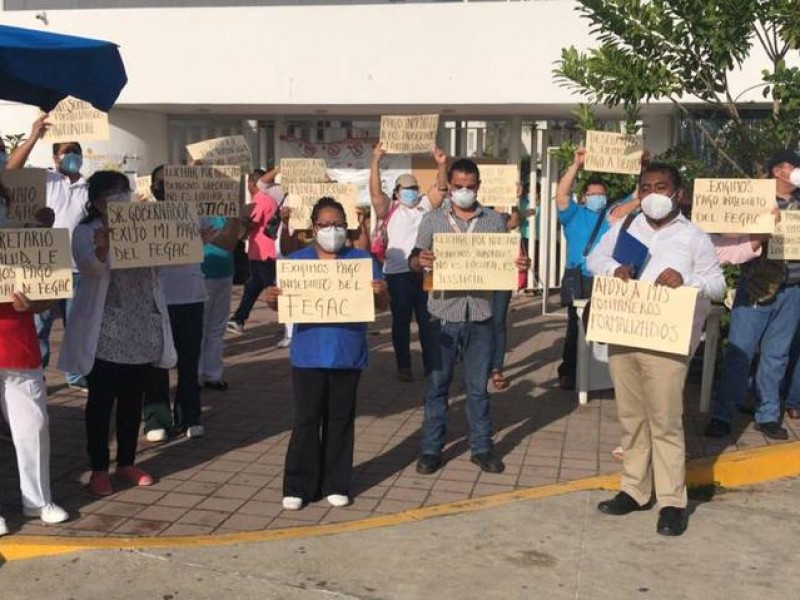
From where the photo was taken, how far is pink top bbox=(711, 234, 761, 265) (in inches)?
271

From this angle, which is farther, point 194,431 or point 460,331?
point 194,431

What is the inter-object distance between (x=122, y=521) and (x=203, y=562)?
0.75 metres

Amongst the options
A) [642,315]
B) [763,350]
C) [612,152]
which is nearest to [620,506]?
[642,315]

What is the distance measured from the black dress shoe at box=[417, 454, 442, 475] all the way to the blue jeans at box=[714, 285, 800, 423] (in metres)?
2.26

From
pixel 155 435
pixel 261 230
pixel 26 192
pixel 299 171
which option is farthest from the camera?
pixel 261 230

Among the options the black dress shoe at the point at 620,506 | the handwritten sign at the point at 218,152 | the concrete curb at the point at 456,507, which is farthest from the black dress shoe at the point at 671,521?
the handwritten sign at the point at 218,152

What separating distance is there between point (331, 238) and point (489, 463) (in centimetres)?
188

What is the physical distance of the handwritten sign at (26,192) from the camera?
5.71 metres

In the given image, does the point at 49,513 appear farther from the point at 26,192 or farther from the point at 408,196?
the point at 408,196

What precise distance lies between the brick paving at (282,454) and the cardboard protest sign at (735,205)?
155cm

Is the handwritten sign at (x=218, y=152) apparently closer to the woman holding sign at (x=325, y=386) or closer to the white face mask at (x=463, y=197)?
the white face mask at (x=463, y=197)

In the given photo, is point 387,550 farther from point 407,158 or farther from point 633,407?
point 407,158

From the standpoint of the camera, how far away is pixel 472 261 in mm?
5824

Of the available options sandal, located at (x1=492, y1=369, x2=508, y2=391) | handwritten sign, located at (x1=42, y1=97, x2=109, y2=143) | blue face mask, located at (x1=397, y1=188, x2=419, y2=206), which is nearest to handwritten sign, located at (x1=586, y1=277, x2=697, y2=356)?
sandal, located at (x1=492, y1=369, x2=508, y2=391)
